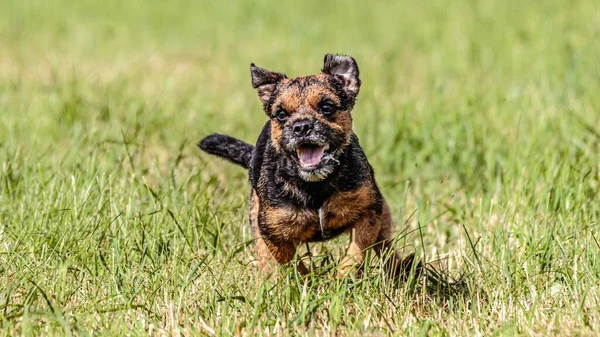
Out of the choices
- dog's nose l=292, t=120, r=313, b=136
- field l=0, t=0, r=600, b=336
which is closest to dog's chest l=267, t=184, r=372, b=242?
field l=0, t=0, r=600, b=336

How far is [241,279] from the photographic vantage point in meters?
5.21

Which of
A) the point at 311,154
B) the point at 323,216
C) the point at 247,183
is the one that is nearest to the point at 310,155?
the point at 311,154

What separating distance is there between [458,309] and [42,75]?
25.7ft

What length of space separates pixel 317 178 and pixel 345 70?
678 mm

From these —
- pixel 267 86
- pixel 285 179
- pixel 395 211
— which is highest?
pixel 267 86

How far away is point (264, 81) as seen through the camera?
541 cm

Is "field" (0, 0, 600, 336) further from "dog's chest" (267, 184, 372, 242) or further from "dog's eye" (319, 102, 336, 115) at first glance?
"dog's eye" (319, 102, 336, 115)

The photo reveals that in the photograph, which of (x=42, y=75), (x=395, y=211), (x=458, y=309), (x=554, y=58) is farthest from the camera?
(x=42, y=75)

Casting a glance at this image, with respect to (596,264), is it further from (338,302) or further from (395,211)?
(395,211)

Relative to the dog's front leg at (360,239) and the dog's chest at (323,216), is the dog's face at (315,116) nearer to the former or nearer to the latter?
the dog's chest at (323,216)

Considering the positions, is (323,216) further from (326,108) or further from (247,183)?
(247,183)

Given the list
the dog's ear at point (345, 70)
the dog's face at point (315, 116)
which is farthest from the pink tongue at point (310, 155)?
the dog's ear at point (345, 70)

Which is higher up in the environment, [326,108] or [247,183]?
[326,108]

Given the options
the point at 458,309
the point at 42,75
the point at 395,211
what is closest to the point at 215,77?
the point at 42,75
